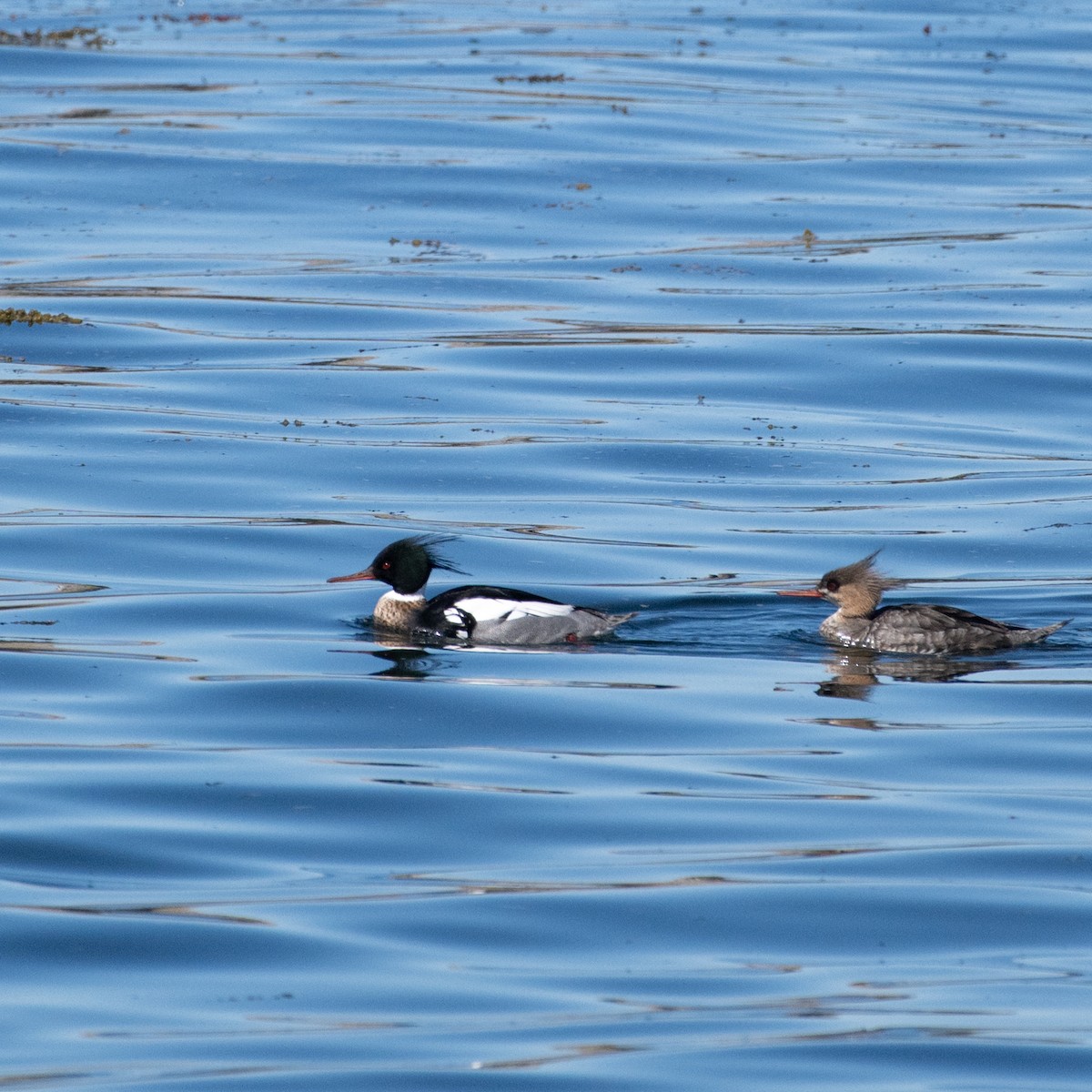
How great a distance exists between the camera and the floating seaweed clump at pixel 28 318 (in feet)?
64.5

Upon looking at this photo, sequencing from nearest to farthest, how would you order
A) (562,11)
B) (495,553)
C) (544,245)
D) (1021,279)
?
(495,553) < (1021,279) < (544,245) < (562,11)

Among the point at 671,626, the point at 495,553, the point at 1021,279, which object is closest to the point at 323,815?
the point at 671,626

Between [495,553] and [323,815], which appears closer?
[323,815]

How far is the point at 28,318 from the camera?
64.8 feet

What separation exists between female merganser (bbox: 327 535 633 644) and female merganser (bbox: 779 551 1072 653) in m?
1.21

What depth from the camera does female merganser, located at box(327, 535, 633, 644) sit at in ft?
38.9

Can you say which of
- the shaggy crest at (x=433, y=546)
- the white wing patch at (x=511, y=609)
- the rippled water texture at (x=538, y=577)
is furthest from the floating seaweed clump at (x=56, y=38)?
the white wing patch at (x=511, y=609)

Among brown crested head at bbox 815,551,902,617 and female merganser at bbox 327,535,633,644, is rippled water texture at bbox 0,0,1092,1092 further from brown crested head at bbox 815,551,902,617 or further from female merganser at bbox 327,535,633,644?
brown crested head at bbox 815,551,902,617

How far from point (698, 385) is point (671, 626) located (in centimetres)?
676

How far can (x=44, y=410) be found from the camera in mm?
17219

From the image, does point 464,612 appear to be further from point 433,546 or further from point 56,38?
point 56,38

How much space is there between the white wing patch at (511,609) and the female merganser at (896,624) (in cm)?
132

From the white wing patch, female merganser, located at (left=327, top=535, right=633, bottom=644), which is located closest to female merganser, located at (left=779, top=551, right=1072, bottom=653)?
female merganser, located at (left=327, top=535, right=633, bottom=644)

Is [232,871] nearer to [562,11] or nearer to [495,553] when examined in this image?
[495,553]
